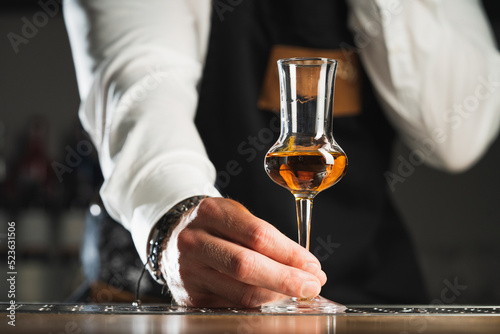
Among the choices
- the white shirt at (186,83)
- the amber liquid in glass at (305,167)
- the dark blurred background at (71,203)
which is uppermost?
the white shirt at (186,83)

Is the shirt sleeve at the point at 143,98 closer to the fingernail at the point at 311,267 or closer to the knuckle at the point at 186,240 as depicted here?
the knuckle at the point at 186,240

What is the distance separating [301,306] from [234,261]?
71 mm

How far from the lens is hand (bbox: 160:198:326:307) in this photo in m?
0.55

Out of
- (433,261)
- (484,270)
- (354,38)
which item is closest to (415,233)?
(433,261)

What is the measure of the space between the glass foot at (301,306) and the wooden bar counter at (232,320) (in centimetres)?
Answer: 2

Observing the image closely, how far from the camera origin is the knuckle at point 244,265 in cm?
55

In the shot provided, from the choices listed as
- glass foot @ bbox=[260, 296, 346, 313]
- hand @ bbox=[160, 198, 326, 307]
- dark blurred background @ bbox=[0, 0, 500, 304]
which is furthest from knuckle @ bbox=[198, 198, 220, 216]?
dark blurred background @ bbox=[0, 0, 500, 304]

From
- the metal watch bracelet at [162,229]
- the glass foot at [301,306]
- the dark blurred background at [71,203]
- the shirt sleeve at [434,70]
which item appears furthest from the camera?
the dark blurred background at [71,203]

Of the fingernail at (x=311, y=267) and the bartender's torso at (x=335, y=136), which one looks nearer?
the fingernail at (x=311, y=267)

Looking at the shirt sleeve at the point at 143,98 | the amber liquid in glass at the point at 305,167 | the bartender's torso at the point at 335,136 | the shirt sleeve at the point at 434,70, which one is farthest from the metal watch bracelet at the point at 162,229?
the shirt sleeve at the point at 434,70

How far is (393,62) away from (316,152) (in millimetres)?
485

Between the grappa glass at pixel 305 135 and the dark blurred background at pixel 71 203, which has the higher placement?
the grappa glass at pixel 305 135

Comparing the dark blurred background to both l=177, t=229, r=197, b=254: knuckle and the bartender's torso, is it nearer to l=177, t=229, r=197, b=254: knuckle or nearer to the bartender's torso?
the bartender's torso

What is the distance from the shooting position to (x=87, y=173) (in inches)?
72.3
